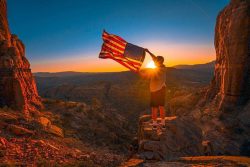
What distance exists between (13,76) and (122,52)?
52.7ft

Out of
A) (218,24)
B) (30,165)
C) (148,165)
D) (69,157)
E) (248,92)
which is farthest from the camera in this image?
(218,24)

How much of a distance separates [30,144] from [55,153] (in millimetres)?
1359

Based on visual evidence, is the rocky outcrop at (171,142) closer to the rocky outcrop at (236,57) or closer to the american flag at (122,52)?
the american flag at (122,52)

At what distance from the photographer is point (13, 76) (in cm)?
2389

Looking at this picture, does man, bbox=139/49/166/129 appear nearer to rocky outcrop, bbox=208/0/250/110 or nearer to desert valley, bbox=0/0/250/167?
desert valley, bbox=0/0/250/167

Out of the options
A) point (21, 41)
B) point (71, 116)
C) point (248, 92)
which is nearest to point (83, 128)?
point (71, 116)

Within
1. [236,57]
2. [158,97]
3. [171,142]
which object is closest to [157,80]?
[158,97]

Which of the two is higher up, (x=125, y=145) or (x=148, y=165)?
(x=148, y=165)

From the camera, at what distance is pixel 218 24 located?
27.5m

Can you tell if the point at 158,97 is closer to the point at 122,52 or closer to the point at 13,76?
the point at 122,52

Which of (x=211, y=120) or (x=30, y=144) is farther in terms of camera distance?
(x=211, y=120)

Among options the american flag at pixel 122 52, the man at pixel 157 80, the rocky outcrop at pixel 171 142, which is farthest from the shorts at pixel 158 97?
the american flag at pixel 122 52

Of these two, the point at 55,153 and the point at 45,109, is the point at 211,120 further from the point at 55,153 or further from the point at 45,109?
the point at 45,109

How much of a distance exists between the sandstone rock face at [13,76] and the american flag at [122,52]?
14.4 m
